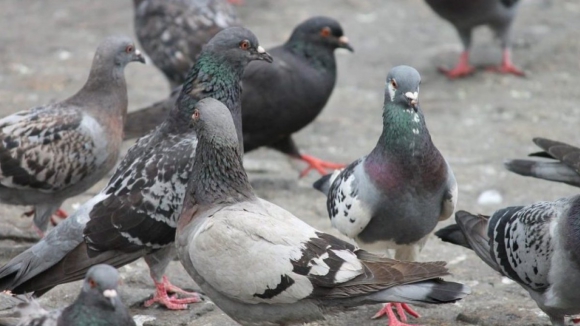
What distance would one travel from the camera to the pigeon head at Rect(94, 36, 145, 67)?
22.0 feet

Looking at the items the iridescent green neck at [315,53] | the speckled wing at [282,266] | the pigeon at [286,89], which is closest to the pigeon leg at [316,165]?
the pigeon at [286,89]

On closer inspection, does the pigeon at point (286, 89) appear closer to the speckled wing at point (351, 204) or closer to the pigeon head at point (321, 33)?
the pigeon head at point (321, 33)

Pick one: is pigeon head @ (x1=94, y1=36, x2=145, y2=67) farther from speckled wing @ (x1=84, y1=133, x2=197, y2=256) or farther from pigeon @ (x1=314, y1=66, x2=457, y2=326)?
pigeon @ (x1=314, y1=66, x2=457, y2=326)

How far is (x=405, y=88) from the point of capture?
5.42 meters

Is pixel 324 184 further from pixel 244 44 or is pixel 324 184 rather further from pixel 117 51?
pixel 117 51

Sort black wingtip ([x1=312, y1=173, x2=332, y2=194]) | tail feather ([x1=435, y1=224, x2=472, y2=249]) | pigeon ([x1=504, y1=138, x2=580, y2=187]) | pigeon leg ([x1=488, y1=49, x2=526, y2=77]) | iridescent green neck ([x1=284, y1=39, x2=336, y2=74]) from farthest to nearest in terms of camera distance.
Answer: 1. pigeon leg ([x1=488, y1=49, x2=526, y2=77])
2. iridescent green neck ([x1=284, y1=39, x2=336, y2=74])
3. black wingtip ([x1=312, y1=173, x2=332, y2=194])
4. pigeon ([x1=504, y1=138, x2=580, y2=187])
5. tail feather ([x1=435, y1=224, x2=472, y2=249])

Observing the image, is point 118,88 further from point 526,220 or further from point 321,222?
point 526,220

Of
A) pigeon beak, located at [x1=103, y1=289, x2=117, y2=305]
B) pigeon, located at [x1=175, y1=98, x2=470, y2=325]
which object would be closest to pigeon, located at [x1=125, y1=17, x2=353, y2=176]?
pigeon, located at [x1=175, y1=98, x2=470, y2=325]

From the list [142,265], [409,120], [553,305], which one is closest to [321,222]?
[142,265]

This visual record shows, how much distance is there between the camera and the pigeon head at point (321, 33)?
26.2 ft

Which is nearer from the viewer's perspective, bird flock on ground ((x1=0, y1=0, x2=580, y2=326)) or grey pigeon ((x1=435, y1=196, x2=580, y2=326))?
bird flock on ground ((x1=0, y1=0, x2=580, y2=326))

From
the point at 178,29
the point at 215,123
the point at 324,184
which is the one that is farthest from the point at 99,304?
the point at 178,29

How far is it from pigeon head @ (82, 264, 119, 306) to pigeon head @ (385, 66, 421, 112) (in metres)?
2.04

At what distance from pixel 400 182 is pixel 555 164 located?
1401mm
